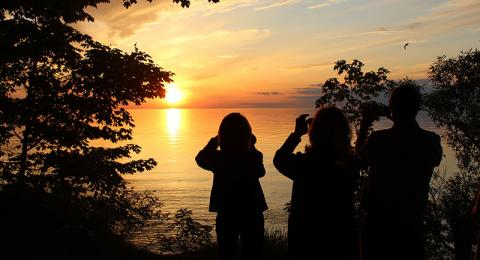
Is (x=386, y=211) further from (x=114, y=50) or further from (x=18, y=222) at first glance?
(x=114, y=50)

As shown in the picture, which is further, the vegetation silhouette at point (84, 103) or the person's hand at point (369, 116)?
the vegetation silhouette at point (84, 103)

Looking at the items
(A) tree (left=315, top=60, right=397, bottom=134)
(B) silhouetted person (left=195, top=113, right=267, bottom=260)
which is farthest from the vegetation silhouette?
(B) silhouetted person (left=195, top=113, right=267, bottom=260)

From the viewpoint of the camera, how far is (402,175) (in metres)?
4.07

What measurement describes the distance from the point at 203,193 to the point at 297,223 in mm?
51454

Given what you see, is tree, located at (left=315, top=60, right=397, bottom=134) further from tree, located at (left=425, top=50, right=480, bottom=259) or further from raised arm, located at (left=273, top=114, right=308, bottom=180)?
raised arm, located at (left=273, top=114, right=308, bottom=180)

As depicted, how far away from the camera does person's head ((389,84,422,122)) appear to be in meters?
4.00

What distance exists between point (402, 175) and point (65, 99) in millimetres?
12025

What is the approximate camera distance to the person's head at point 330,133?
12.3 feet

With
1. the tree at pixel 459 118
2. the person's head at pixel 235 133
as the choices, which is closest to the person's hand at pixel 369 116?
the person's head at pixel 235 133

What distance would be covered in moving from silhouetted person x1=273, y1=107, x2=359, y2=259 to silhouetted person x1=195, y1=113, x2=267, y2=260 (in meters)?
0.93

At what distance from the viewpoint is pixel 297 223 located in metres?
3.99

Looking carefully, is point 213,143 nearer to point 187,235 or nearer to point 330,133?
point 330,133

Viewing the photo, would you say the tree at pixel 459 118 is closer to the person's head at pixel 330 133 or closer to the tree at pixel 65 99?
the tree at pixel 65 99

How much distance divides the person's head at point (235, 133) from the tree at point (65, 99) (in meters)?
8.87
